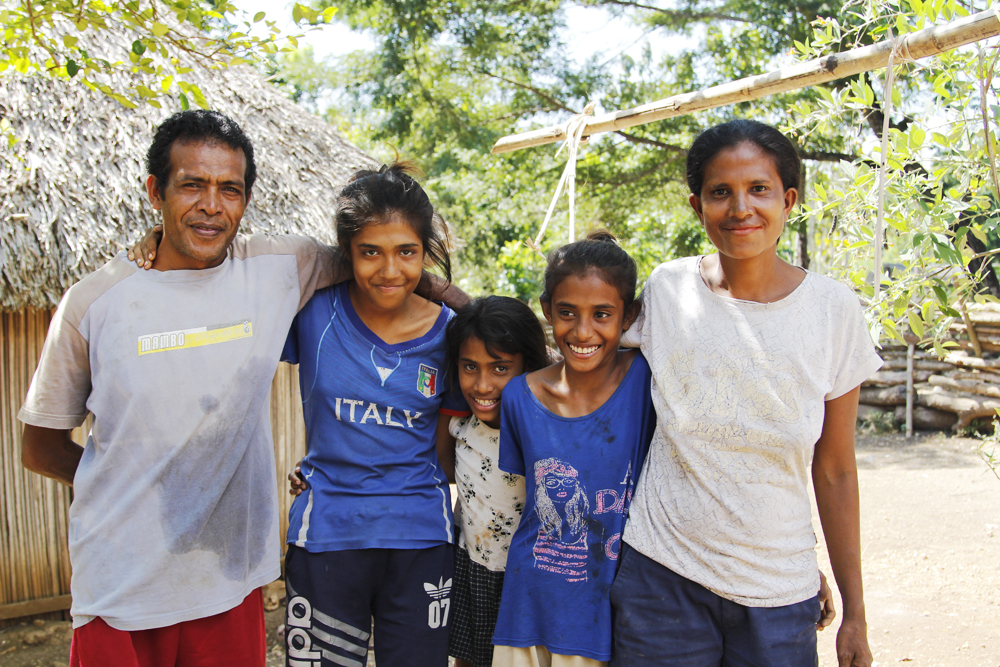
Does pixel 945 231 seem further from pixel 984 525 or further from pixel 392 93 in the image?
pixel 392 93

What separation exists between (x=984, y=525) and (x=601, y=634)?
4920 millimetres

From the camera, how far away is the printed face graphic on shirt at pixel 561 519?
1.78 metres

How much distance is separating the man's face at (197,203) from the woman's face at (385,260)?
343 mm

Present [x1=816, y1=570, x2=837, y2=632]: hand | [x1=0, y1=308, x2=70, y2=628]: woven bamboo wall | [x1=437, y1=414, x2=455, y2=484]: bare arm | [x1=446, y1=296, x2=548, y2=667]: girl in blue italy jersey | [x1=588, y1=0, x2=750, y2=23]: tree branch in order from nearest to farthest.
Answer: [x1=816, y1=570, x2=837, y2=632]: hand, [x1=446, y1=296, x2=548, y2=667]: girl in blue italy jersey, [x1=437, y1=414, x2=455, y2=484]: bare arm, [x1=0, y1=308, x2=70, y2=628]: woven bamboo wall, [x1=588, y1=0, x2=750, y2=23]: tree branch

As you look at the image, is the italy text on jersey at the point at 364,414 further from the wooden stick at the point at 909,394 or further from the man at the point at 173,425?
the wooden stick at the point at 909,394

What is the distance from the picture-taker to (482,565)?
2.12 m

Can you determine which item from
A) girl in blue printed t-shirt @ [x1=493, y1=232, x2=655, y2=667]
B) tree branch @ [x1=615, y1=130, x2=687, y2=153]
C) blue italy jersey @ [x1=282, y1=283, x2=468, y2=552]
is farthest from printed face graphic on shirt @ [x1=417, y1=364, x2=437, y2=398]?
tree branch @ [x1=615, y1=130, x2=687, y2=153]

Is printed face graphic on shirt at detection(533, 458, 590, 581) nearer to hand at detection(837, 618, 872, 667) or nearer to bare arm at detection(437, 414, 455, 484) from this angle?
bare arm at detection(437, 414, 455, 484)

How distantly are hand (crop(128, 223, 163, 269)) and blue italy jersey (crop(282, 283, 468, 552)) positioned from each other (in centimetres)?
41

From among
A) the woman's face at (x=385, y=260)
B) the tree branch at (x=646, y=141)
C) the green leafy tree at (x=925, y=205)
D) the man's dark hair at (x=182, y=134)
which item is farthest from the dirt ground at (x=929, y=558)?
the tree branch at (x=646, y=141)

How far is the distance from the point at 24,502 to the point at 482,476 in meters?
3.14

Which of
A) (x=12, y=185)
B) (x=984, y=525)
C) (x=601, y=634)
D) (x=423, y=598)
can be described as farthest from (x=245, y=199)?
(x=984, y=525)

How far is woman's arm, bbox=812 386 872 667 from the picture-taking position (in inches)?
65.8

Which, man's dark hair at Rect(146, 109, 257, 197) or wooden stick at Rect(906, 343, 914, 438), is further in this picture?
wooden stick at Rect(906, 343, 914, 438)
